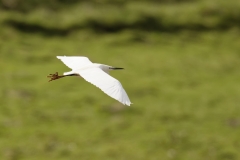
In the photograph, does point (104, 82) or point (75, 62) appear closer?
point (104, 82)

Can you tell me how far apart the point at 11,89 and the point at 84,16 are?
849 cm

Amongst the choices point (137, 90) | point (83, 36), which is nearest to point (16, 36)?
point (83, 36)

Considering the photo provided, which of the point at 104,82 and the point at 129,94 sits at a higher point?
the point at 129,94

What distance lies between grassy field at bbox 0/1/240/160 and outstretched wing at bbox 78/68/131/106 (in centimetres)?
915

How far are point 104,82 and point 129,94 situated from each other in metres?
13.5

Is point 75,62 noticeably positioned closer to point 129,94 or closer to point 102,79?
point 102,79

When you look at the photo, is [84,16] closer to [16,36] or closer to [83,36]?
[83,36]

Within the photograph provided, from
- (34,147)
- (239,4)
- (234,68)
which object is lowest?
(34,147)

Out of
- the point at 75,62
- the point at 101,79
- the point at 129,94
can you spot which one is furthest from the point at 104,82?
the point at 129,94

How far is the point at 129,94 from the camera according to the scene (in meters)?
19.3

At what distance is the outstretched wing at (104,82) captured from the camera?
5.50 m

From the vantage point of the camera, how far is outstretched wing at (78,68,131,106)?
550 cm

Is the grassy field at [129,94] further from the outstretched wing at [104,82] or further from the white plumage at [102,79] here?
the outstretched wing at [104,82]

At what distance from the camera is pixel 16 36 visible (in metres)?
23.8
